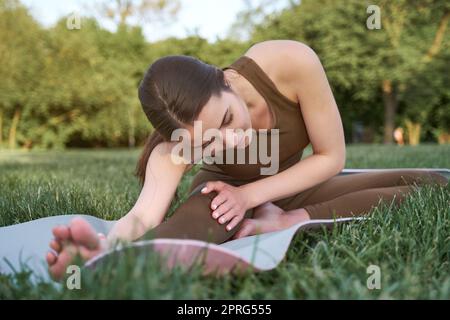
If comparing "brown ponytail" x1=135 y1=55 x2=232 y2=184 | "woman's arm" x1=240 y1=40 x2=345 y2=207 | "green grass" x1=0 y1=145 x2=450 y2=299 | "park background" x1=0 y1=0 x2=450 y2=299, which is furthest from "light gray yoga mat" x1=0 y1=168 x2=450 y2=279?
"park background" x1=0 y1=0 x2=450 y2=299

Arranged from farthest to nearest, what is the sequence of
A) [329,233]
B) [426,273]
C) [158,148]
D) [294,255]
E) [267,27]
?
[267,27], [158,148], [329,233], [294,255], [426,273]

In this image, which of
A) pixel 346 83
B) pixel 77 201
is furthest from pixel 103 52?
pixel 77 201

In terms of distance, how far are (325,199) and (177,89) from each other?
0.86 meters

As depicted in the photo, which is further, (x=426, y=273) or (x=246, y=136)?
(x=246, y=136)

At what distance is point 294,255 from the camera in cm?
134

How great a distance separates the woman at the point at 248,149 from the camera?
1550 millimetres

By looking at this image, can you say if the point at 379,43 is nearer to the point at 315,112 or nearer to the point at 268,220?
the point at 315,112

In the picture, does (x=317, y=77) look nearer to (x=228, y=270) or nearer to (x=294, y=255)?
(x=294, y=255)

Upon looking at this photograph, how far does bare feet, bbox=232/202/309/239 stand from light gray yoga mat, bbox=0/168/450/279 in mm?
89

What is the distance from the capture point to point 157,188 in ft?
5.87

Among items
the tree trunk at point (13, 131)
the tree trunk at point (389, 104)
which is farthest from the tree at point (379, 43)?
the tree trunk at point (13, 131)

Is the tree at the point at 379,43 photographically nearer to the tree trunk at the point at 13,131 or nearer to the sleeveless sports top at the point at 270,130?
the tree trunk at the point at 13,131
